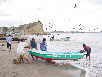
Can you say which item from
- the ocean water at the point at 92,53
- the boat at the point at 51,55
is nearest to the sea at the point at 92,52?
the ocean water at the point at 92,53

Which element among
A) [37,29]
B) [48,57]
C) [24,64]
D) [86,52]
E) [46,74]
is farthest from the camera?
[37,29]

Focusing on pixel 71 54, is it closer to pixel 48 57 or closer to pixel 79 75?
pixel 48 57

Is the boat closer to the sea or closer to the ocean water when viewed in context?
the sea

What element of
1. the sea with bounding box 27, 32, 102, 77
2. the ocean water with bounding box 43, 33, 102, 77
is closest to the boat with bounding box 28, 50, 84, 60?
the sea with bounding box 27, 32, 102, 77

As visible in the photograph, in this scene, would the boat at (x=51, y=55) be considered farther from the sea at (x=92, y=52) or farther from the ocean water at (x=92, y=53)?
the ocean water at (x=92, y=53)

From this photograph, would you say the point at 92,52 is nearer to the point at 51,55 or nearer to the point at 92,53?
the point at 92,53

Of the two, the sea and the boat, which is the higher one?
the boat

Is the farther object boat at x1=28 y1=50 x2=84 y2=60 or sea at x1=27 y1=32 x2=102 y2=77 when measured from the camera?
boat at x1=28 y1=50 x2=84 y2=60

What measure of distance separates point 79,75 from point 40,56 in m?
4.30

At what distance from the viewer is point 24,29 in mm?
171125

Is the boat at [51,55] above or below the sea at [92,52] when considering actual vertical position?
above

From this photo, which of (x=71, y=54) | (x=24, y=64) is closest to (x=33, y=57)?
(x=24, y=64)

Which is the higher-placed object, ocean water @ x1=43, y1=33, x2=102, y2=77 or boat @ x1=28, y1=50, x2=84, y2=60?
boat @ x1=28, y1=50, x2=84, y2=60

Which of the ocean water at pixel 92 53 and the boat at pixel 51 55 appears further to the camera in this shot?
the boat at pixel 51 55
